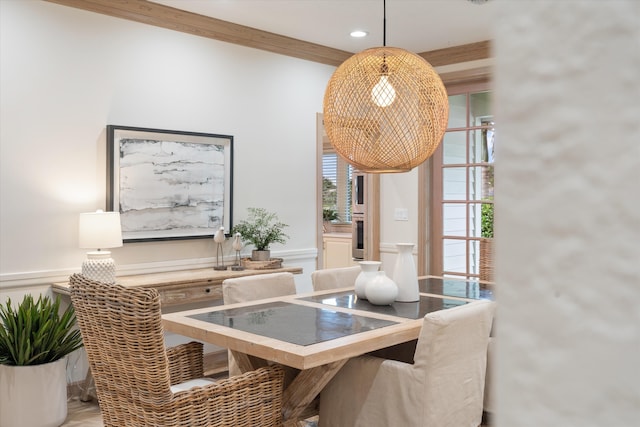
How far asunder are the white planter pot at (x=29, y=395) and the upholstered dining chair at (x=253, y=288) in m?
0.95

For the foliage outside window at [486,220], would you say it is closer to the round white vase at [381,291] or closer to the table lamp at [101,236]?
the round white vase at [381,291]

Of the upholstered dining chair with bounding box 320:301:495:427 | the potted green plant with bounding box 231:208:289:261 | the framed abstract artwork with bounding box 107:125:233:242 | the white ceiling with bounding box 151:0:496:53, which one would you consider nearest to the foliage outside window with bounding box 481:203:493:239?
the white ceiling with bounding box 151:0:496:53

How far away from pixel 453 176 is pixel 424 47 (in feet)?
3.79

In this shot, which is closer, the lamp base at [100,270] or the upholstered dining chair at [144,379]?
the upholstered dining chair at [144,379]

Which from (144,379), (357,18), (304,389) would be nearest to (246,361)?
(304,389)

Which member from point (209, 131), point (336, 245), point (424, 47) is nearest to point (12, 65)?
point (209, 131)

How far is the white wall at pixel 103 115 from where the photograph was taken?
361cm

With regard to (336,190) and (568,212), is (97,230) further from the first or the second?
(336,190)

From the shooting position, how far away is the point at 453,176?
5.49 m

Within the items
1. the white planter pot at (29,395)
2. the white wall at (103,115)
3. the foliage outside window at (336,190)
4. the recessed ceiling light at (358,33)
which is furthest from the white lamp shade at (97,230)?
the foliage outside window at (336,190)

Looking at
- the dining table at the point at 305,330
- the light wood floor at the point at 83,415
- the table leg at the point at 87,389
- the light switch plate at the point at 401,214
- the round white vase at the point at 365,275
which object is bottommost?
the light wood floor at the point at 83,415

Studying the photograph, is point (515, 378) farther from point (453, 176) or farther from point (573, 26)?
point (453, 176)

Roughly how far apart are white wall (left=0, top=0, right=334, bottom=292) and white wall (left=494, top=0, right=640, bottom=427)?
3.86 meters

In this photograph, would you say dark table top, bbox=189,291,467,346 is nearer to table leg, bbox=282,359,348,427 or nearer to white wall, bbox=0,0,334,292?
table leg, bbox=282,359,348,427
